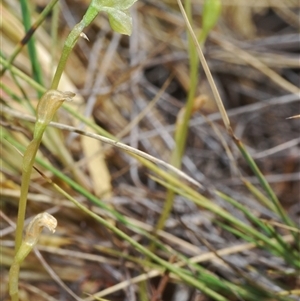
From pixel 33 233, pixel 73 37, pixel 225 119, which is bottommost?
pixel 33 233

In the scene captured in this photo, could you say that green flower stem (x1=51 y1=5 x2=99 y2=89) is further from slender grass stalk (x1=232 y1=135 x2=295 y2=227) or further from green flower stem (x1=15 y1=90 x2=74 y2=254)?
slender grass stalk (x1=232 y1=135 x2=295 y2=227)

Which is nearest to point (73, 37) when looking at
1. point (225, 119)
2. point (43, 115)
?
point (43, 115)

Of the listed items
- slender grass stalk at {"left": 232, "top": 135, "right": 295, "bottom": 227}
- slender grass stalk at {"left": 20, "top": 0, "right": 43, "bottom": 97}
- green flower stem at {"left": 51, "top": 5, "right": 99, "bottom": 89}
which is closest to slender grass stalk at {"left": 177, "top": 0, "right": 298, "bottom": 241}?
slender grass stalk at {"left": 232, "top": 135, "right": 295, "bottom": 227}

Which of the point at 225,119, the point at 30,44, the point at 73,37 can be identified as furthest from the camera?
the point at 30,44

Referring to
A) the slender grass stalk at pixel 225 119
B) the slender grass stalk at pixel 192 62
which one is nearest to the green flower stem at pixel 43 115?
the slender grass stalk at pixel 225 119

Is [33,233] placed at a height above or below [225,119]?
below

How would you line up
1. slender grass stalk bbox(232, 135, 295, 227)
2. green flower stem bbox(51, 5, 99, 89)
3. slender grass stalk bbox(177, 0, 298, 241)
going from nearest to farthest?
green flower stem bbox(51, 5, 99, 89) < slender grass stalk bbox(177, 0, 298, 241) < slender grass stalk bbox(232, 135, 295, 227)

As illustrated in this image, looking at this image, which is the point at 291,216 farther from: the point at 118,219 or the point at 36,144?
the point at 36,144

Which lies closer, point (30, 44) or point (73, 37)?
point (73, 37)

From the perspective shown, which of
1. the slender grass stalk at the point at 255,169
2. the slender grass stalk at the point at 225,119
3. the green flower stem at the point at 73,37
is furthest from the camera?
the slender grass stalk at the point at 255,169

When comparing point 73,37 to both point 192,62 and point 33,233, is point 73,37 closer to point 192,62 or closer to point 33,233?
point 33,233

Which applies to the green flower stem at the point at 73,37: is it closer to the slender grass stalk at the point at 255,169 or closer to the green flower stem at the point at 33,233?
the green flower stem at the point at 33,233

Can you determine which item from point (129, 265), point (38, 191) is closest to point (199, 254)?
point (129, 265)
